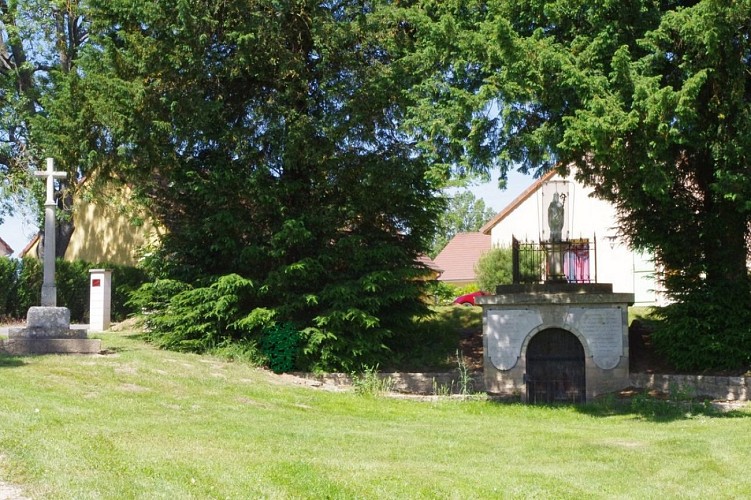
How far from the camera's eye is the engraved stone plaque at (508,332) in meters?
16.6

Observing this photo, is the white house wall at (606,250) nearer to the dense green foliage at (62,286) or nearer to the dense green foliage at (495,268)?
the dense green foliage at (495,268)

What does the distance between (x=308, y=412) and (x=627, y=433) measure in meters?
4.89

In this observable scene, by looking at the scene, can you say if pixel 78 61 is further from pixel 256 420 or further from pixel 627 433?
pixel 627 433

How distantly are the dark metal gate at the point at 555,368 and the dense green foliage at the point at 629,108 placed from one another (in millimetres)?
2171

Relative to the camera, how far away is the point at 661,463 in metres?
9.02

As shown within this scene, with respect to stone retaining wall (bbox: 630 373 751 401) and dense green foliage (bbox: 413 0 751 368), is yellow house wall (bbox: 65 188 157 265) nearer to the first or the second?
dense green foliage (bbox: 413 0 751 368)

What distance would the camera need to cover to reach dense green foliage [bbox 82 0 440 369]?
→ 56.1 feet

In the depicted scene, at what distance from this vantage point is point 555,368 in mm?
16672

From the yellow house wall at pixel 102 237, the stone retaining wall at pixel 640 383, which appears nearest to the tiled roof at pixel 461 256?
the yellow house wall at pixel 102 237

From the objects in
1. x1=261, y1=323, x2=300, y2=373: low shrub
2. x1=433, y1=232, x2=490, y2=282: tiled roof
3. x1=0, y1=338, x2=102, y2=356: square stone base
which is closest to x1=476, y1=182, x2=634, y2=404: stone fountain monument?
x1=261, y1=323, x2=300, y2=373: low shrub

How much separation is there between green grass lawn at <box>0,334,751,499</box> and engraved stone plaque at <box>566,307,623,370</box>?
1.73m

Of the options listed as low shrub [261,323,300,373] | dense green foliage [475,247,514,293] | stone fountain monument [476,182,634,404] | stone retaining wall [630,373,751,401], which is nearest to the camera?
stone retaining wall [630,373,751,401]

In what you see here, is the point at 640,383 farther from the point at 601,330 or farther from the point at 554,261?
the point at 554,261

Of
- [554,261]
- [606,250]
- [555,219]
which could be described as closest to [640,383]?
[554,261]
